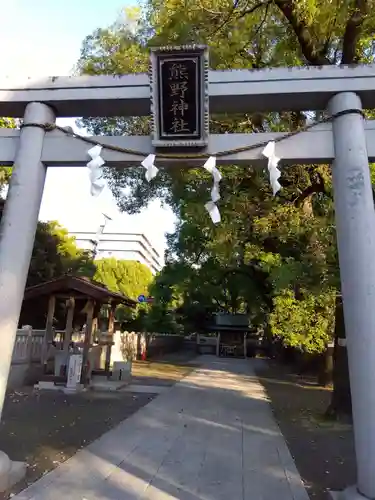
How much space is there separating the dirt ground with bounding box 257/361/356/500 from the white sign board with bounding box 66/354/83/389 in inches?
197

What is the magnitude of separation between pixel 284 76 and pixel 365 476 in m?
3.69

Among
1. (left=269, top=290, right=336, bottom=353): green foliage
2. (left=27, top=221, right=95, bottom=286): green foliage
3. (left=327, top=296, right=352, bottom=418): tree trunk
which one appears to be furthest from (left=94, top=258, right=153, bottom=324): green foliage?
(left=327, top=296, right=352, bottom=418): tree trunk

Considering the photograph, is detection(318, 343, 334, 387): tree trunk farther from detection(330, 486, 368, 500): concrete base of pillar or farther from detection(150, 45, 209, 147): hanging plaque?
detection(150, 45, 209, 147): hanging plaque

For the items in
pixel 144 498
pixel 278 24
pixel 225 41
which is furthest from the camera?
pixel 278 24

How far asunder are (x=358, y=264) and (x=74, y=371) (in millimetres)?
9215

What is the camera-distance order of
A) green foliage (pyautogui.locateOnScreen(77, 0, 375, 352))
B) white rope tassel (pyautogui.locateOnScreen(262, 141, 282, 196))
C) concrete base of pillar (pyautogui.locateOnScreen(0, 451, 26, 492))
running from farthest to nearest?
green foliage (pyautogui.locateOnScreen(77, 0, 375, 352)) → white rope tassel (pyautogui.locateOnScreen(262, 141, 282, 196)) → concrete base of pillar (pyautogui.locateOnScreen(0, 451, 26, 492))

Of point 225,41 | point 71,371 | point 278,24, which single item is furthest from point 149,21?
point 71,371

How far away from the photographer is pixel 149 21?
10.1 m

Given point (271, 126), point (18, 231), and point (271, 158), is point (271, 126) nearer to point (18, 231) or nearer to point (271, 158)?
point (271, 158)

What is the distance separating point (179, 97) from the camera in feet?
A: 14.6

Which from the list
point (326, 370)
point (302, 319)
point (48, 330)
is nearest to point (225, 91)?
point (302, 319)

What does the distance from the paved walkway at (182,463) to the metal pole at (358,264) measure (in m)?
1.22

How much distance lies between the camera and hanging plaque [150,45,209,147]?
14.2 feet

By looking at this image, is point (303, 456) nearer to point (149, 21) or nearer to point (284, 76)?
point (284, 76)
